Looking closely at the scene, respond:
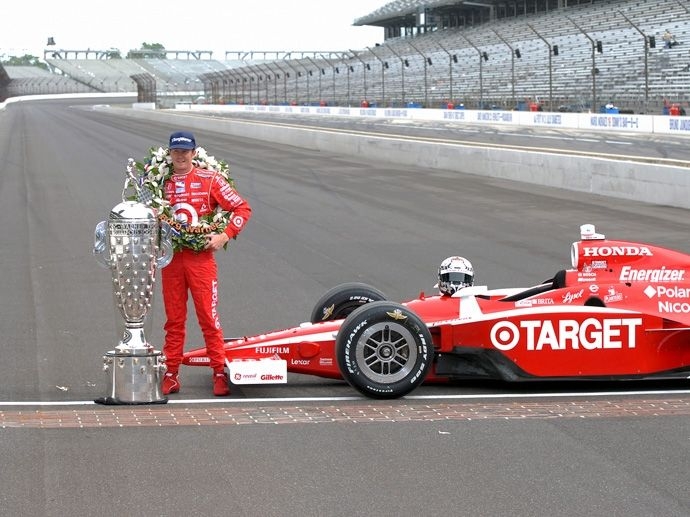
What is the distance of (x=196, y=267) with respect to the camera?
708 cm

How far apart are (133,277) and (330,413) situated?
138 cm

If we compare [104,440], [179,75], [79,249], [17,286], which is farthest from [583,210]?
[179,75]

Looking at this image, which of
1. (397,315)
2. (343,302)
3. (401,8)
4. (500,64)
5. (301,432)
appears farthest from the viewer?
(401,8)

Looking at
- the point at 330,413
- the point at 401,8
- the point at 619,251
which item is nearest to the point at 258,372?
the point at 330,413

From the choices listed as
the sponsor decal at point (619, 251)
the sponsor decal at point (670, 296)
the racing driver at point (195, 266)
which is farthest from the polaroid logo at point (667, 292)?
the racing driver at point (195, 266)

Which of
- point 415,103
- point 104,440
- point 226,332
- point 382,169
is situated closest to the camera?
point 104,440

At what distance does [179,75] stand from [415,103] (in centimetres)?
8972

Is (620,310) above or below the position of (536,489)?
above

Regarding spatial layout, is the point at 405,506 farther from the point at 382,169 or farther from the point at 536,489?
the point at 382,169

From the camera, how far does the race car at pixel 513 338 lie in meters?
6.88

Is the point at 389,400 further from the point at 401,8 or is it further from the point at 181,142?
the point at 401,8

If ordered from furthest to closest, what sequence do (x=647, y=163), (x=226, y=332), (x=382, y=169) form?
1. (x=382, y=169)
2. (x=647, y=163)
3. (x=226, y=332)

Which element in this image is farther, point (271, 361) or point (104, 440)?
point (271, 361)

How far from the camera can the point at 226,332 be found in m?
9.36
